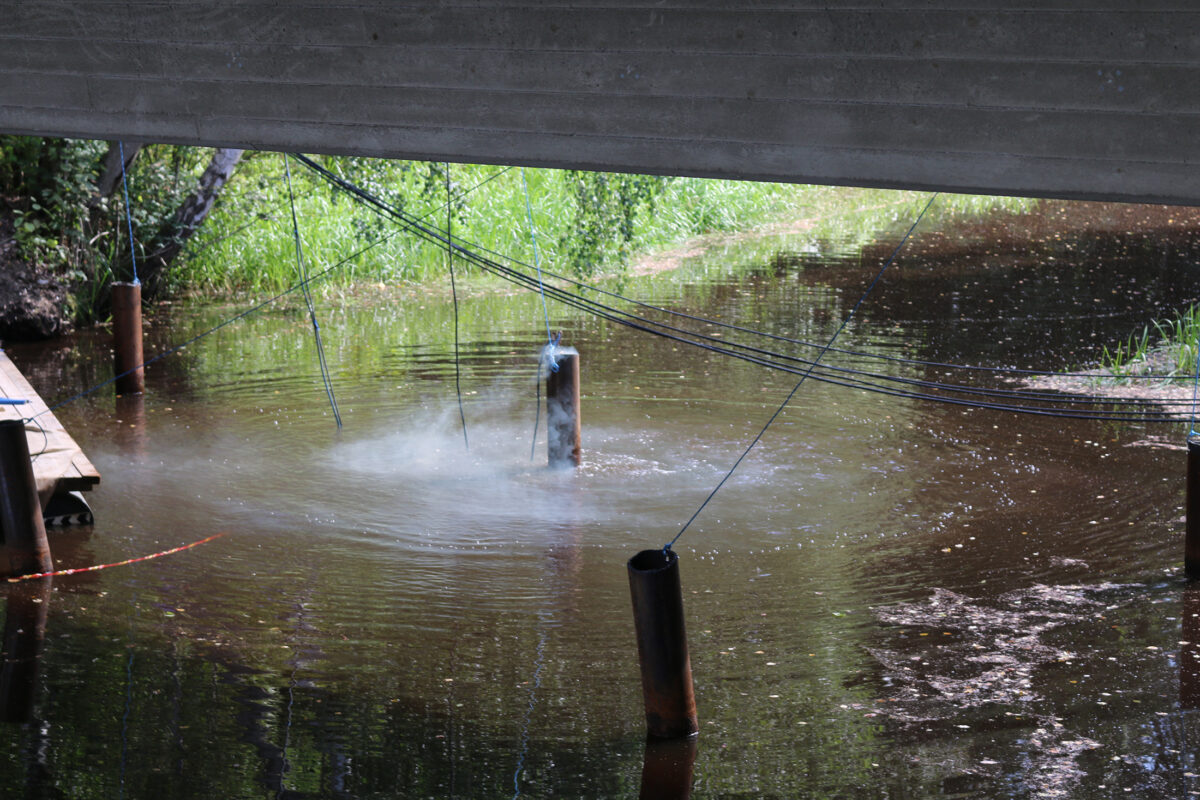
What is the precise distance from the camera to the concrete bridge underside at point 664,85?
4383 millimetres

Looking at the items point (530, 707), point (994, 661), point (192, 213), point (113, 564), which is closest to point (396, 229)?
point (192, 213)

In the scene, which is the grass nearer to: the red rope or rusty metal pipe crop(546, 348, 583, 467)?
rusty metal pipe crop(546, 348, 583, 467)

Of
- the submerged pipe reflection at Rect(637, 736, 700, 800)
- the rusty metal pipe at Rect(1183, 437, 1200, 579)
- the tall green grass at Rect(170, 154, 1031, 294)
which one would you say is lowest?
the submerged pipe reflection at Rect(637, 736, 700, 800)

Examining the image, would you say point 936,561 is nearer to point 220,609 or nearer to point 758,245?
point 220,609

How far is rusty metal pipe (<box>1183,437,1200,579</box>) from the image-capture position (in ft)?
23.6

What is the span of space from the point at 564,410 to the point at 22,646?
393cm

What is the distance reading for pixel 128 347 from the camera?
1186cm

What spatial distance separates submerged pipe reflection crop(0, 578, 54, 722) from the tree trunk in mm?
8210

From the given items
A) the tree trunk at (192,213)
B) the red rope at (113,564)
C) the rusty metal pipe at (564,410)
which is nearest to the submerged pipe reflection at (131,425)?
the red rope at (113,564)

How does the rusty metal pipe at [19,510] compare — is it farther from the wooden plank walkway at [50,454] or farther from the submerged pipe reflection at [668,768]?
the submerged pipe reflection at [668,768]

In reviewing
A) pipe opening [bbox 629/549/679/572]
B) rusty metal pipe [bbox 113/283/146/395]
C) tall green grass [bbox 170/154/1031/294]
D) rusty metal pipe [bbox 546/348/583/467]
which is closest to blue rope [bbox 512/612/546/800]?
pipe opening [bbox 629/549/679/572]

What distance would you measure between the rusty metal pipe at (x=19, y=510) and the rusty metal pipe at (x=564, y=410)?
3.39m

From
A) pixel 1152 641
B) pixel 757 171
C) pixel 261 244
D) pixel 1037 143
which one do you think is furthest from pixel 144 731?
pixel 261 244

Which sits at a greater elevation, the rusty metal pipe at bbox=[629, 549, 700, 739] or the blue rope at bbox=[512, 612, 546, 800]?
the rusty metal pipe at bbox=[629, 549, 700, 739]
